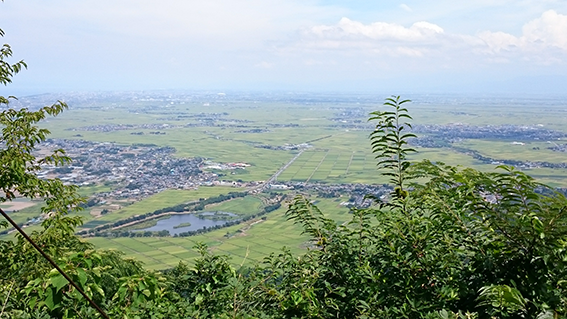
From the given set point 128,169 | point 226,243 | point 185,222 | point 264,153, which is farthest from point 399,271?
point 264,153

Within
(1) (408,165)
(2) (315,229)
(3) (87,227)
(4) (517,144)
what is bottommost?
(3) (87,227)

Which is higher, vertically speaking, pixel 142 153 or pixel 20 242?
pixel 20 242

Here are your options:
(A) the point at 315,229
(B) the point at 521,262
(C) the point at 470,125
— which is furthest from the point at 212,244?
(C) the point at 470,125

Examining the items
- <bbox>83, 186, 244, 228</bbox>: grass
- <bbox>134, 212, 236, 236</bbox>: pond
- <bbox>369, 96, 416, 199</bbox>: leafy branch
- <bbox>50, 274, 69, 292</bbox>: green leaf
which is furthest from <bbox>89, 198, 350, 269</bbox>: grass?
<bbox>50, 274, 69, 292</bbox>: green leaf

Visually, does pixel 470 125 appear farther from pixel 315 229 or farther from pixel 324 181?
pixel 315 229

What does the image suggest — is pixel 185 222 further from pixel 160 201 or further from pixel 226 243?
pixel 226 243

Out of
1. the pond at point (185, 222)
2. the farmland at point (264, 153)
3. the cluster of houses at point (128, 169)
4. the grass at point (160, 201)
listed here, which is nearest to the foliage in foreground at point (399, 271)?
the farmland at point (264, 153)

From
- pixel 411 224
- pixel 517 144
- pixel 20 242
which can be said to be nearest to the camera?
pixel 411 224
